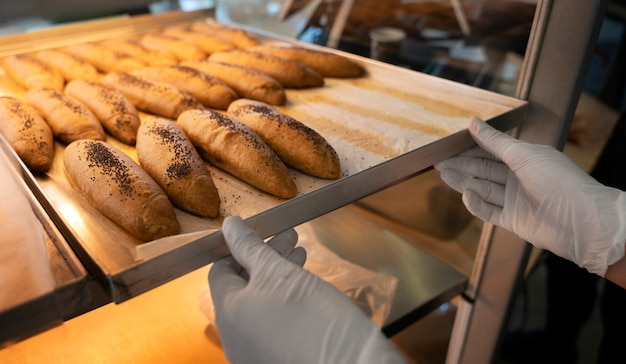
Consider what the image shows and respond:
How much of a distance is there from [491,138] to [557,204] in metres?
0.22

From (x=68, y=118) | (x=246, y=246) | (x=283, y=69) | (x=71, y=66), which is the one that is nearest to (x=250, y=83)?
(x=283, y=69)

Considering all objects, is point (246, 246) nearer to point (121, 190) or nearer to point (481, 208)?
point (121, 190)

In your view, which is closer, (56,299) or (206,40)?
(56,299)

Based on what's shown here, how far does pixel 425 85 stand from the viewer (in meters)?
1.52

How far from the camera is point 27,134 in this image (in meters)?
1.09

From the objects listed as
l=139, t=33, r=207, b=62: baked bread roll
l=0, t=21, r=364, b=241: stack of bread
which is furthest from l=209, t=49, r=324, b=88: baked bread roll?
l=139, t=33, r=207, b=62: baked bread roll

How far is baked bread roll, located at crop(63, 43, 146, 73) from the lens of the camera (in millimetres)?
1591

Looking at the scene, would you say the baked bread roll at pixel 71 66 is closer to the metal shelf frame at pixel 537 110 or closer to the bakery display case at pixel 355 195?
the bakery display case at pixel 355 195

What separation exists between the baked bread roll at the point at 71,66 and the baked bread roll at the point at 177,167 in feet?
1.68

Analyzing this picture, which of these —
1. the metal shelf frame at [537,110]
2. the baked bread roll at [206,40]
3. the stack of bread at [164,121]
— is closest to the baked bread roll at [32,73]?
the stack of bread at [164,121]

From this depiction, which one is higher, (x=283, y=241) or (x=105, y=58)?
(x=105, y=58)

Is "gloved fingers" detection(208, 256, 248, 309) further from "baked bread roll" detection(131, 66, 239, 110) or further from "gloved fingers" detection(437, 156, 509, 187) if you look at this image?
"gloved fingers" detection(437, 156, 509, 187)

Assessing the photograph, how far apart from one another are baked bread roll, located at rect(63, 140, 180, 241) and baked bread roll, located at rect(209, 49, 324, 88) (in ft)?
2.10

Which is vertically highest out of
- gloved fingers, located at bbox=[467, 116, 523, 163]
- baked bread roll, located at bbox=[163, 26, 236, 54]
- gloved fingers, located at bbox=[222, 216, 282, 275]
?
baked bread roll, located at bbox=[163, 26, 236, 54]
